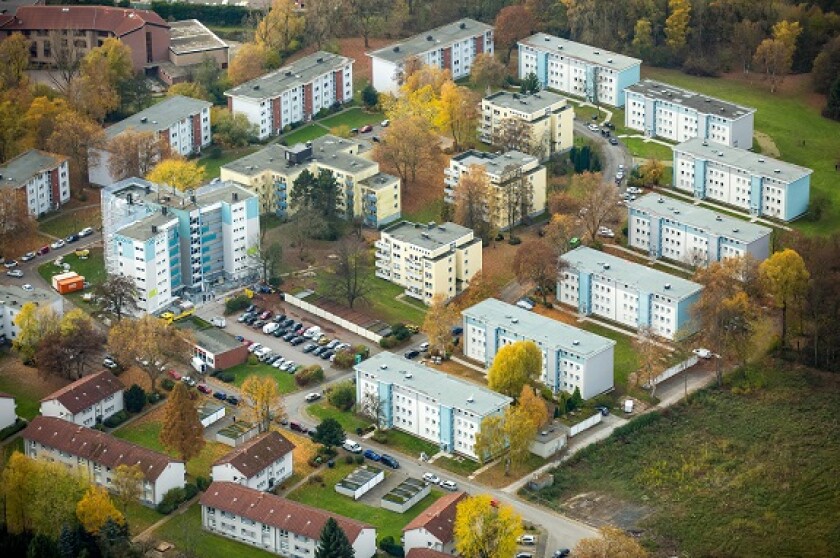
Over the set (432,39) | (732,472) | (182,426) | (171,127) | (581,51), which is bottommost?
(732,472)

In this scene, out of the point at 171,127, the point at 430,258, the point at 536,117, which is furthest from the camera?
the point at 536,117

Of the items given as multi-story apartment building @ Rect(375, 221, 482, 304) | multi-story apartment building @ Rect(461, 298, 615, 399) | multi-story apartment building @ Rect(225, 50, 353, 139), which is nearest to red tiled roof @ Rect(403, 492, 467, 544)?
multi-story apartment building @ Rect(461, 298, 615, 399)

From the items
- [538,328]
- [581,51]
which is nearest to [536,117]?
[581,51]

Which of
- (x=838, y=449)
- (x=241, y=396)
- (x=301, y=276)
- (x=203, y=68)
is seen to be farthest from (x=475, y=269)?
(x=203, y=68)

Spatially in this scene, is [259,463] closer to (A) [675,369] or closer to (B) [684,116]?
(A) [675,369]

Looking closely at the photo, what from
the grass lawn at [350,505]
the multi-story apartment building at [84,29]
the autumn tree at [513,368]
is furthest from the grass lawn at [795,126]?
the grass lawn at [350,505]

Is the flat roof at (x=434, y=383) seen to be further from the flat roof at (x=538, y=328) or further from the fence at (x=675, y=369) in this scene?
the fence at (x=675, y=369)

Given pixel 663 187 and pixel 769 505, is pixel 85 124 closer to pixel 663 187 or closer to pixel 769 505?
→ pixel 663 187
